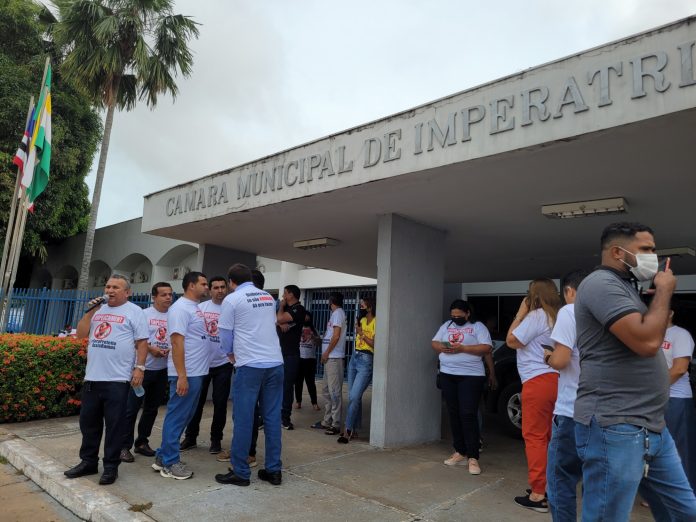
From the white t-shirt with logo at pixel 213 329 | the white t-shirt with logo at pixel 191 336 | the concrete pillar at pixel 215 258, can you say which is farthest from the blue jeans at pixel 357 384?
the concrete pillar at pixel 215 258

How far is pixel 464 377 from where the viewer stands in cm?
464

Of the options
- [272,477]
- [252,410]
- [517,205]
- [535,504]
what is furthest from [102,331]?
[517,205]

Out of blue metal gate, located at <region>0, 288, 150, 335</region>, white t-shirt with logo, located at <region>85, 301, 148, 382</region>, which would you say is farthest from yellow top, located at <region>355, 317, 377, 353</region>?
blue metal gate, located at <region>0, 288, 150, 335</region>

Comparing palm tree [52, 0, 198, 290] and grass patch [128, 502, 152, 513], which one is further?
palm tree [52, 0, 198, 290]

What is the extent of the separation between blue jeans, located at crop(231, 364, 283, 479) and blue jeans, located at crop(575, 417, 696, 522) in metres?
2.51

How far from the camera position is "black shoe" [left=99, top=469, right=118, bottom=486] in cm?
379

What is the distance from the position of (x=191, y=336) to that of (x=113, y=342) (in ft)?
2.05

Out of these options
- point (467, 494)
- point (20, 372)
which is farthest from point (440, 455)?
point (20, 372)

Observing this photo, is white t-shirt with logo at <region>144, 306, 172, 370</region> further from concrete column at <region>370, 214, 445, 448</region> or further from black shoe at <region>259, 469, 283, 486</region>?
concrete column at <region>370, 214, 445, 448</region>

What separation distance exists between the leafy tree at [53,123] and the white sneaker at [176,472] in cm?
1405

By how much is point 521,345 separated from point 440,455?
2.05 metres

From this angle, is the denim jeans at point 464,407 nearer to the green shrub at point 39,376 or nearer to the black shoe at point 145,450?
the black shoe at point 145,450

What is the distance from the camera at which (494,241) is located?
6.92 meters

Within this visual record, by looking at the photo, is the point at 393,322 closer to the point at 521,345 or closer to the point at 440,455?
the point at 440,455
